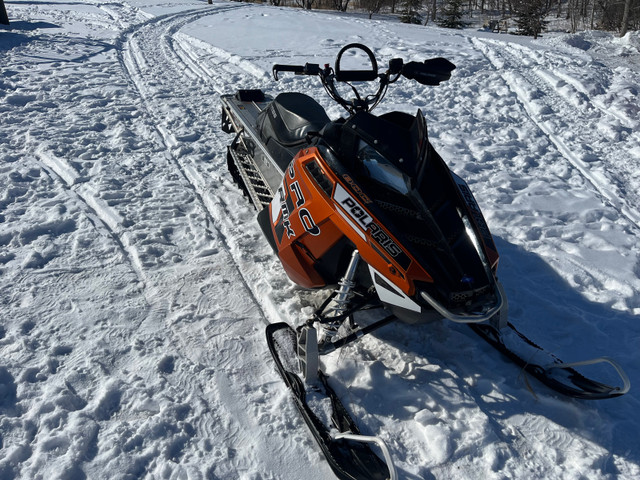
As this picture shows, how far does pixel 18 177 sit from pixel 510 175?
505cm

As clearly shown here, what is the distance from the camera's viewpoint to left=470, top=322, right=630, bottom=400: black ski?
8.40 ft

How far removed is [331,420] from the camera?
257cm

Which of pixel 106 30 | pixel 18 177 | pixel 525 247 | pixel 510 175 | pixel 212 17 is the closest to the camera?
pixel 525 247

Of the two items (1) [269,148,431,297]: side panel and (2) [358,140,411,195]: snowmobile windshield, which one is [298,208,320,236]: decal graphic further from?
(2) [358,140,411,195]: snowmobile windshield

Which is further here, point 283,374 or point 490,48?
point 490,48

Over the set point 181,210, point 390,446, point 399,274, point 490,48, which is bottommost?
point 390,446

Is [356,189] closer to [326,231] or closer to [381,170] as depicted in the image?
[381,170]

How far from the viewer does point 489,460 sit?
2.37 metres

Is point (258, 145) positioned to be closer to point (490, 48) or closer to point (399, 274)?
point (399, 274)

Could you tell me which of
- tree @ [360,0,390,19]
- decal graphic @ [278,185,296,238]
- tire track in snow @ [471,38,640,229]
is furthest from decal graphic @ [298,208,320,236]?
tree @ [360,0,390,19]

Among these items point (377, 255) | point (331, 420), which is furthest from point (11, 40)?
point (331, 420)

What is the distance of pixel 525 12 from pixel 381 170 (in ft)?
93.4

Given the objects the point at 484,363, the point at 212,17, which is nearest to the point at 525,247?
Result: the point at 484,363

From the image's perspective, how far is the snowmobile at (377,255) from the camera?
8.16ft
